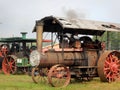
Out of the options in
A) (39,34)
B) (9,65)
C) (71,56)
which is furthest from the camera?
(9,65)

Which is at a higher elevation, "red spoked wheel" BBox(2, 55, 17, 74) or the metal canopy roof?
the metal canopy roof

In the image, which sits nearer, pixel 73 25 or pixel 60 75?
pixel 60 75

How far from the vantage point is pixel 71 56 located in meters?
13.4

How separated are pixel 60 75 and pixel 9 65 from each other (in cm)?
795

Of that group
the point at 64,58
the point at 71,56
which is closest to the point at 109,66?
the point at 71,56

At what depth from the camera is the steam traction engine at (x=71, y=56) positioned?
12.7 m

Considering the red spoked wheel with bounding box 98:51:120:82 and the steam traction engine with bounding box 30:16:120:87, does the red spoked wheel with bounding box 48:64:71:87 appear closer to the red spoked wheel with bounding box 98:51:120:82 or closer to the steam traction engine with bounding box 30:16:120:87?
the steam traction engine with bounding box 30:16:120:87

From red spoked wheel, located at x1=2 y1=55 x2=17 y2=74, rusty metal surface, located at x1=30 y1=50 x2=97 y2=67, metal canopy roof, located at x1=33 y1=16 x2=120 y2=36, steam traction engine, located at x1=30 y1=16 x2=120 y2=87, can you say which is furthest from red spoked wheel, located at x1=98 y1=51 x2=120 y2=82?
red spoked wheel, located at x1=2 y1=55 x2=17 y2=74

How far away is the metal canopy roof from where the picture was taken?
12.9m

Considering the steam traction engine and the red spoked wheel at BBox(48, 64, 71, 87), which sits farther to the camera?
the steam traction engine

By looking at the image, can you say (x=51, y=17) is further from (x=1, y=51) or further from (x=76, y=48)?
(x=1, y=51)

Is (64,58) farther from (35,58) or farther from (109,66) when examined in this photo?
(109,66)

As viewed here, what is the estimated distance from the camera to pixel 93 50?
14.4 metres

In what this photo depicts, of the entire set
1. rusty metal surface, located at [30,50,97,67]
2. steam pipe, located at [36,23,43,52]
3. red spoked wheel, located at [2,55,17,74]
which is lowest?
red spoked wheel, located at [2,55,17,74]
